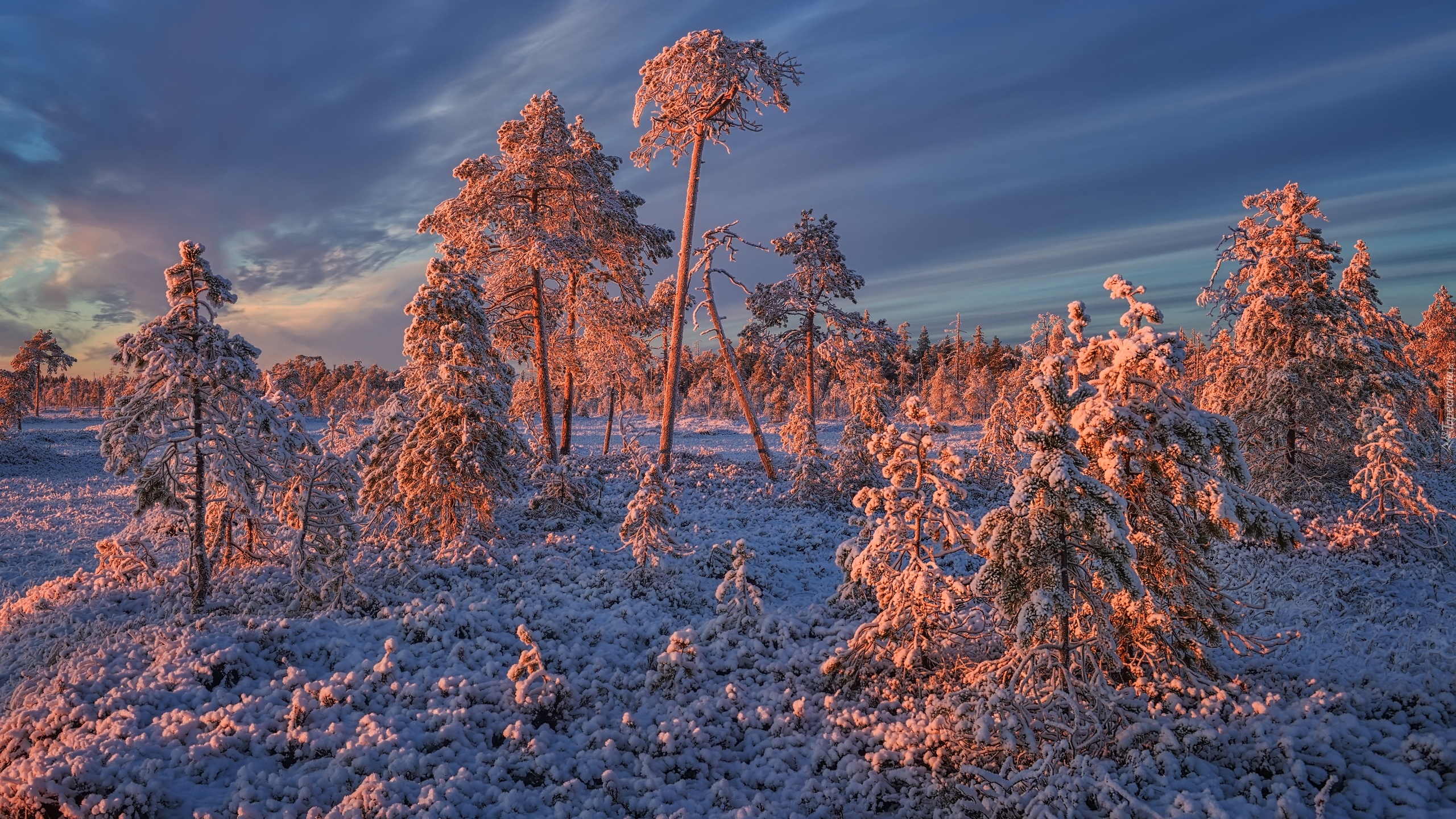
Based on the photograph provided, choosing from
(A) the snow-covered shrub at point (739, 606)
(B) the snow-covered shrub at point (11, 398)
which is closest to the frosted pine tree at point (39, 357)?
(B) the snow-covered shrub at point (11, 398)

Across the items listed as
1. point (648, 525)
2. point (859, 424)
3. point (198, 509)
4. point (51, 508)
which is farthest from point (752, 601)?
point (51, 508)

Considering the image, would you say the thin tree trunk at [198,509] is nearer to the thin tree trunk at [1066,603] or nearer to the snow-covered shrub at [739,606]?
the snow-covered shrub at [739,606]

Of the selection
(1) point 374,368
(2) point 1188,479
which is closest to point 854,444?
(2) point 1188,479

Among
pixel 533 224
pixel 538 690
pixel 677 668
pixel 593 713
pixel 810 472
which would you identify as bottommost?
pixel 593 713

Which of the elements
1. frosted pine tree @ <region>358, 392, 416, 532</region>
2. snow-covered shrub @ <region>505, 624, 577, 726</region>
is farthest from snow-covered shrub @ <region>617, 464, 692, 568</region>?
frosted pine tree @ <region>358, 392, 416, 532</region>

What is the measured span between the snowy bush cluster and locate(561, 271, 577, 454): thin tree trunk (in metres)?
2.44

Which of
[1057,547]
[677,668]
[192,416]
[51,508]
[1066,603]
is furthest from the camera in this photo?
[51,508]

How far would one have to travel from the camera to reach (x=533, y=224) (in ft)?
63.5

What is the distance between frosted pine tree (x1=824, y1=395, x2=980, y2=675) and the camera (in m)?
8.12

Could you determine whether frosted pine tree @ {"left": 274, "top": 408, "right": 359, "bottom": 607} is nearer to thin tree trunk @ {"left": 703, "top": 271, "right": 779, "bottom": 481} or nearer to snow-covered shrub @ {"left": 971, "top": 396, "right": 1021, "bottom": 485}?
thin tree trunk @ {"left": 703, "top": 271, "right": 779, "bottom": 481}

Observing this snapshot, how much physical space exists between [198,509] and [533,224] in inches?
467

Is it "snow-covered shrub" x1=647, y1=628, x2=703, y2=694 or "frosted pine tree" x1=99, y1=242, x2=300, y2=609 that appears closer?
"snow-covered shrub" x1=647, y1=628, x2=703, y2=694

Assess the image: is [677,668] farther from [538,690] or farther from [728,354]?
[728,354]

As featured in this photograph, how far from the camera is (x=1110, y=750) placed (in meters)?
6.71
